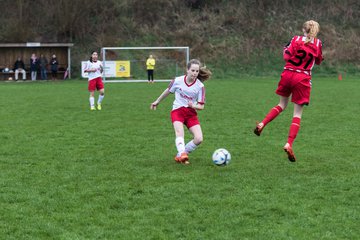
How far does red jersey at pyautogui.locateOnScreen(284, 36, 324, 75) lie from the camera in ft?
26.2

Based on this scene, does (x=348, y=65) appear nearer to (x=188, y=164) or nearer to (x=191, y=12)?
(x=191, y=12)

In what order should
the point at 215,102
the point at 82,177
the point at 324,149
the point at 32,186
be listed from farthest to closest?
the point at 215,102 < the point at 324,149 < the point at 82,177 < the point at 32,186

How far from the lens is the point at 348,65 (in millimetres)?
40031

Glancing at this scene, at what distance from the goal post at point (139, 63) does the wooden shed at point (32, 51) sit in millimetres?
2523

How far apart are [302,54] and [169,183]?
276 cm

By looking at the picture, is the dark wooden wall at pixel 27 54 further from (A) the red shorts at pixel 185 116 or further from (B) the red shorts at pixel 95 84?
(A) the red shorts at pixel 185 116

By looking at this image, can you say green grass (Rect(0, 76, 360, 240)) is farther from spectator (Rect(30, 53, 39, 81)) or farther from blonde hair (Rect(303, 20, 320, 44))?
spectator (Rect(30, 53, 39, 81))

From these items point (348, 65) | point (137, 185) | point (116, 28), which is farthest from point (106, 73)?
point (137, 185)

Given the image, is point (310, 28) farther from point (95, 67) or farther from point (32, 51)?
point (32, 51)

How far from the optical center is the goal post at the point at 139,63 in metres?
34.8

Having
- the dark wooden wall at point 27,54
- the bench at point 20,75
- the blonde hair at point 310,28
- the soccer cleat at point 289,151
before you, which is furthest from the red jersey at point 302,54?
the dark wooden wall at point 27,54

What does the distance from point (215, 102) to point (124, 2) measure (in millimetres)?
25939

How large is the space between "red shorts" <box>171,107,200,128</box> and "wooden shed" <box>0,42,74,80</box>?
97.1ft

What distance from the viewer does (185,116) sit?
27.0 ft
